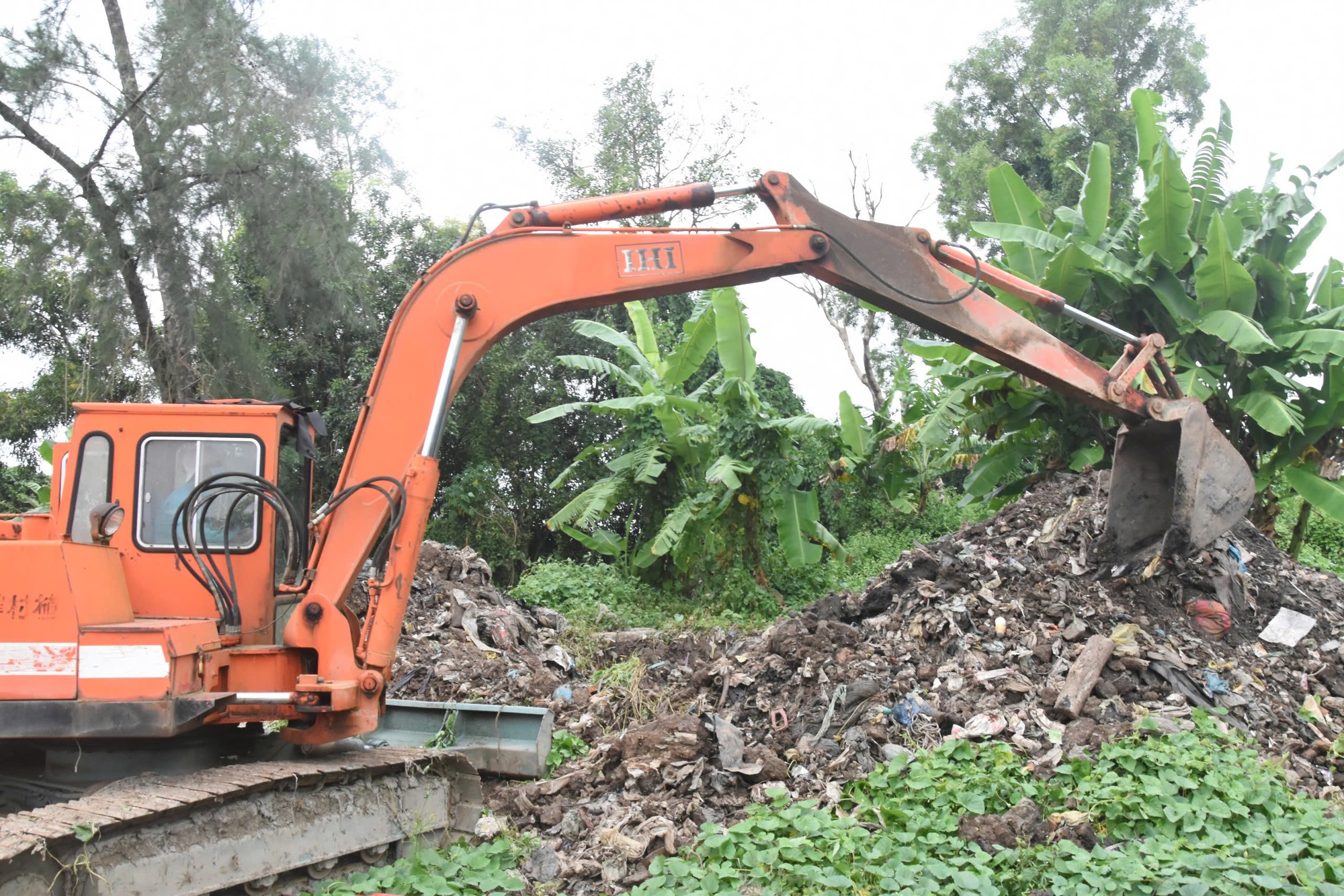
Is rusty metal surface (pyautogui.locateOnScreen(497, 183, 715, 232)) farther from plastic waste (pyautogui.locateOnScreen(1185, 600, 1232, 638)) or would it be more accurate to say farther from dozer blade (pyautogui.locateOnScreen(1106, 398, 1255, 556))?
plastic waste (pyautogui.locateOnScreen(1185, 600, 1232, 638))

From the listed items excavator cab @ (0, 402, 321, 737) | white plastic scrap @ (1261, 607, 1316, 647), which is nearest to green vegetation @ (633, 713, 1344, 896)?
white plastic scrap @ (1261, 607, 1316, 647)

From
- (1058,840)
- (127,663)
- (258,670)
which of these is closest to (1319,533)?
(1058,840)

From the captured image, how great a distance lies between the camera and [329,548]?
5.09m

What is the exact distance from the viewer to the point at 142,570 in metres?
5.05

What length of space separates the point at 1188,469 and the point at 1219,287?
3.20m

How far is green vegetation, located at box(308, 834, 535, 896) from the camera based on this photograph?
4.67 meters

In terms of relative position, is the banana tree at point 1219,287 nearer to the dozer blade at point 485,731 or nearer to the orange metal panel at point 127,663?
the dozer blade at point 485,731

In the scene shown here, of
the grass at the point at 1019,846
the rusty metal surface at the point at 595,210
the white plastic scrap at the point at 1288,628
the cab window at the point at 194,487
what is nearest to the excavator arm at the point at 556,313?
the rusty metal surface at the point at 595,210

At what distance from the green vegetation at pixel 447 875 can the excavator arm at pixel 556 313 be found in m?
0.70

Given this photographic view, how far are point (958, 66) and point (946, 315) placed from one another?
821 inches

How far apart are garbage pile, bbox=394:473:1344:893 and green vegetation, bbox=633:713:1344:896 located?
0.84 ft

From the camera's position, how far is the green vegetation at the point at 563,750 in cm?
657

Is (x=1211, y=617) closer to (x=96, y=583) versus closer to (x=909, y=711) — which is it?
(x=909, y=711)

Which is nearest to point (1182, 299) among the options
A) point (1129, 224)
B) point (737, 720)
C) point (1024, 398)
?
point (1129, 224)
